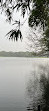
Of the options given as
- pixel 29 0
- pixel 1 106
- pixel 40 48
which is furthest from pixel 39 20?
pixel 40 48

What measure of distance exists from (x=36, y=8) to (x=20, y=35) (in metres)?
1.51

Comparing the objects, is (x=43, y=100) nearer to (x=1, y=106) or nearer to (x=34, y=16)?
(x=1, y=106)

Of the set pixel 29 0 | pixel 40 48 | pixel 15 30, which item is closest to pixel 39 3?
pixel 29 0

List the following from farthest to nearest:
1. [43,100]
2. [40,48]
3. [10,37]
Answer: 1. [40,48]
2. [43,100]
3. [10,37]

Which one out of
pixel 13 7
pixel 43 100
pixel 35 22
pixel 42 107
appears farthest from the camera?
pixel 43 100

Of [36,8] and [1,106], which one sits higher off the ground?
[36,8]

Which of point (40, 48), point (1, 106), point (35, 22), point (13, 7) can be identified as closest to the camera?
point (13, 7)

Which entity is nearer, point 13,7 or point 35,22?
point 13,7

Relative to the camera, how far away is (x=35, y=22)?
707 centimetres

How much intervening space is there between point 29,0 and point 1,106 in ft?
27.2

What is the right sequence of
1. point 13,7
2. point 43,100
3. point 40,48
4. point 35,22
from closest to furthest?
point 13,7, point 35,22, point 43,100, point 40,48

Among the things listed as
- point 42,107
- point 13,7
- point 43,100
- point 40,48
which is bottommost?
point 42,107

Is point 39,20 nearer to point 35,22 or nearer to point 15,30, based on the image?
point 35,22

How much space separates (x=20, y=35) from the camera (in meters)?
6.13
